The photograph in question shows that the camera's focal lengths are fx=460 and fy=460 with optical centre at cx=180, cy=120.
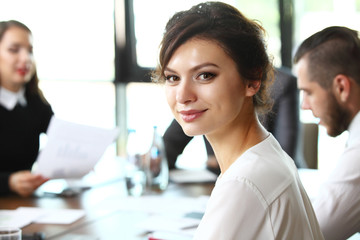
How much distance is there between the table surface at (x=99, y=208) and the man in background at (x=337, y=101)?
0.66m

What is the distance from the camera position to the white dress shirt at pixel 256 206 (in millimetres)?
973

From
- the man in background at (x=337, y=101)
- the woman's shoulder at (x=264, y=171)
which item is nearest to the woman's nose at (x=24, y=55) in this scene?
the man in background at (x=337, y=101)

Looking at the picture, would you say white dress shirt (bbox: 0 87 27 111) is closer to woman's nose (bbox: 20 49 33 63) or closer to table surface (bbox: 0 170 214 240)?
woman's nose (bbox: 20 49 33 63)

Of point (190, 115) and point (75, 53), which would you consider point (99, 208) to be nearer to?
point (190, 115)

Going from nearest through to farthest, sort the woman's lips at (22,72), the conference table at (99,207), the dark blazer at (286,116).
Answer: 1. the conference table at (99,207)
2. the woman's lips at (22,72)
3. the dark blazer at (286,116)

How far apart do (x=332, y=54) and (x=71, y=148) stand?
1.24 metres

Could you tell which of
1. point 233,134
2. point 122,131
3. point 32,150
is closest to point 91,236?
point 233,134

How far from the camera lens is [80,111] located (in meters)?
4.92

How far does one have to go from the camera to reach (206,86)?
1.18m

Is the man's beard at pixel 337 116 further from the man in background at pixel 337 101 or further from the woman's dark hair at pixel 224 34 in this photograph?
the woman's dark hair at pixel 224 34

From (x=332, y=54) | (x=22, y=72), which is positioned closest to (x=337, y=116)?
(x=332, y=54)

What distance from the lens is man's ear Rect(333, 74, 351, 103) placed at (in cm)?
190

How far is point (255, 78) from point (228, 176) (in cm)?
34

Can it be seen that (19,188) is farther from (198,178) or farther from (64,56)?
(64,56)
